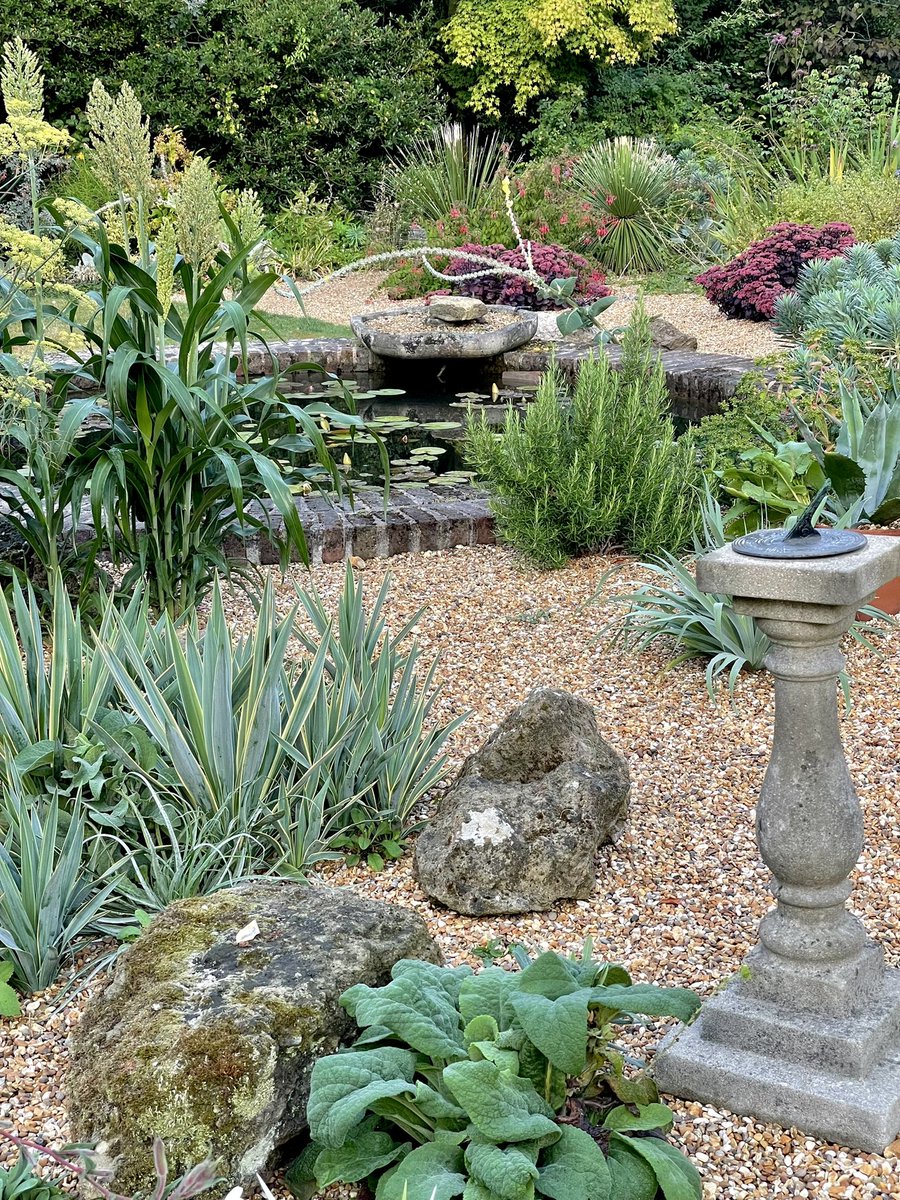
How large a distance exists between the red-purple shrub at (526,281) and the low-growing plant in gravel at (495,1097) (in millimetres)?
10261

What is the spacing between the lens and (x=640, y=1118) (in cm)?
203

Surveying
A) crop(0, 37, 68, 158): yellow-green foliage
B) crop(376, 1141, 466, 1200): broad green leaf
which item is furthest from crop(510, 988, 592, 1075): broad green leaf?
crop(0, 37, 68, 158): yellow-green foliage

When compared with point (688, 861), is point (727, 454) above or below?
above

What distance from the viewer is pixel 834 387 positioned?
5379mm

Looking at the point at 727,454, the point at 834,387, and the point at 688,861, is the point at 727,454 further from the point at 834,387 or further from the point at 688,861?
the point at 688,861

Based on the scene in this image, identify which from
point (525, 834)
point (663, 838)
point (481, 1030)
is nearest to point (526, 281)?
point (663, 838)

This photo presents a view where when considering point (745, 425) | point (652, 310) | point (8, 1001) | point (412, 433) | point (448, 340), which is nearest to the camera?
point (8, 1001)

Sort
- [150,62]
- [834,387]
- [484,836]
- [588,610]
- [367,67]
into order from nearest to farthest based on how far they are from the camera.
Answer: [484,836] → [588,610] → [834,387] → [150,62] → [367,67]

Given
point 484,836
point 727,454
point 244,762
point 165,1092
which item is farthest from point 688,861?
point 727,454

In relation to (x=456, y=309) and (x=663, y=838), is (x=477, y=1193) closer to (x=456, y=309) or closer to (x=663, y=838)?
(x=663, y=838)

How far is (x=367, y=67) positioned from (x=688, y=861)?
49.6ft

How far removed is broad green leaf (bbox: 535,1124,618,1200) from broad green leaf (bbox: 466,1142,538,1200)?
31 millimetres

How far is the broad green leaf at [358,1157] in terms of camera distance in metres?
1.96

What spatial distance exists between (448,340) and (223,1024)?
8.52 m
